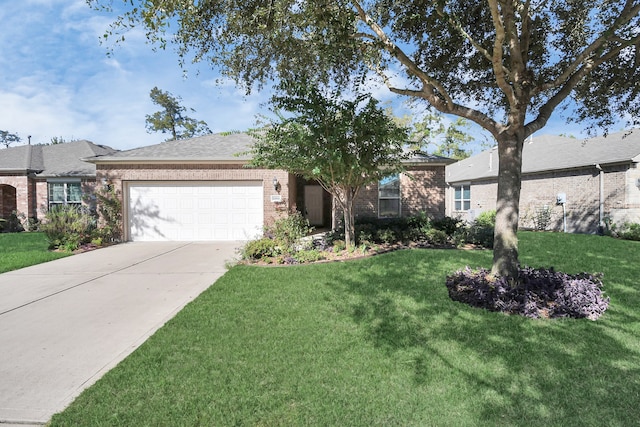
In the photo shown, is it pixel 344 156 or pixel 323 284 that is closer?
pixel 323 284

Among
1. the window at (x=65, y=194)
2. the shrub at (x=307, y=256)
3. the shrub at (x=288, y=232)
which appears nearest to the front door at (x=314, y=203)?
the shrub at (x=288, y=232)

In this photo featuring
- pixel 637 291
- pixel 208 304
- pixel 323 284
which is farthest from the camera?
pixel 323 284

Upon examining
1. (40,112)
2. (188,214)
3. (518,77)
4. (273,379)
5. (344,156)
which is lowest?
(273,379)

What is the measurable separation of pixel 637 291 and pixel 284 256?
680 centimetres

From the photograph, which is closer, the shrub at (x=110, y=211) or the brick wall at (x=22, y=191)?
the shrub at (x=110, y=211)

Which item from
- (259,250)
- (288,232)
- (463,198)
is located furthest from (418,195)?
(463,198)

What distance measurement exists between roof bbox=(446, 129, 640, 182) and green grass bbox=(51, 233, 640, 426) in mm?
8405

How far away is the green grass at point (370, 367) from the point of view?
94.7 inches

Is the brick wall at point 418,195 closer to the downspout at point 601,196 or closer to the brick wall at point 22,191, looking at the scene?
the downspout at point 601,196

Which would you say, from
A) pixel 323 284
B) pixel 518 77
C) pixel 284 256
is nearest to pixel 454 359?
pixel 323 284

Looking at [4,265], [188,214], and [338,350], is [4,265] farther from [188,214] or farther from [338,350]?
[338,350]

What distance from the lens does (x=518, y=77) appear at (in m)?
5.00

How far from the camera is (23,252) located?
9.49m

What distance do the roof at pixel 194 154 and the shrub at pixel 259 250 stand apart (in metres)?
3.91
